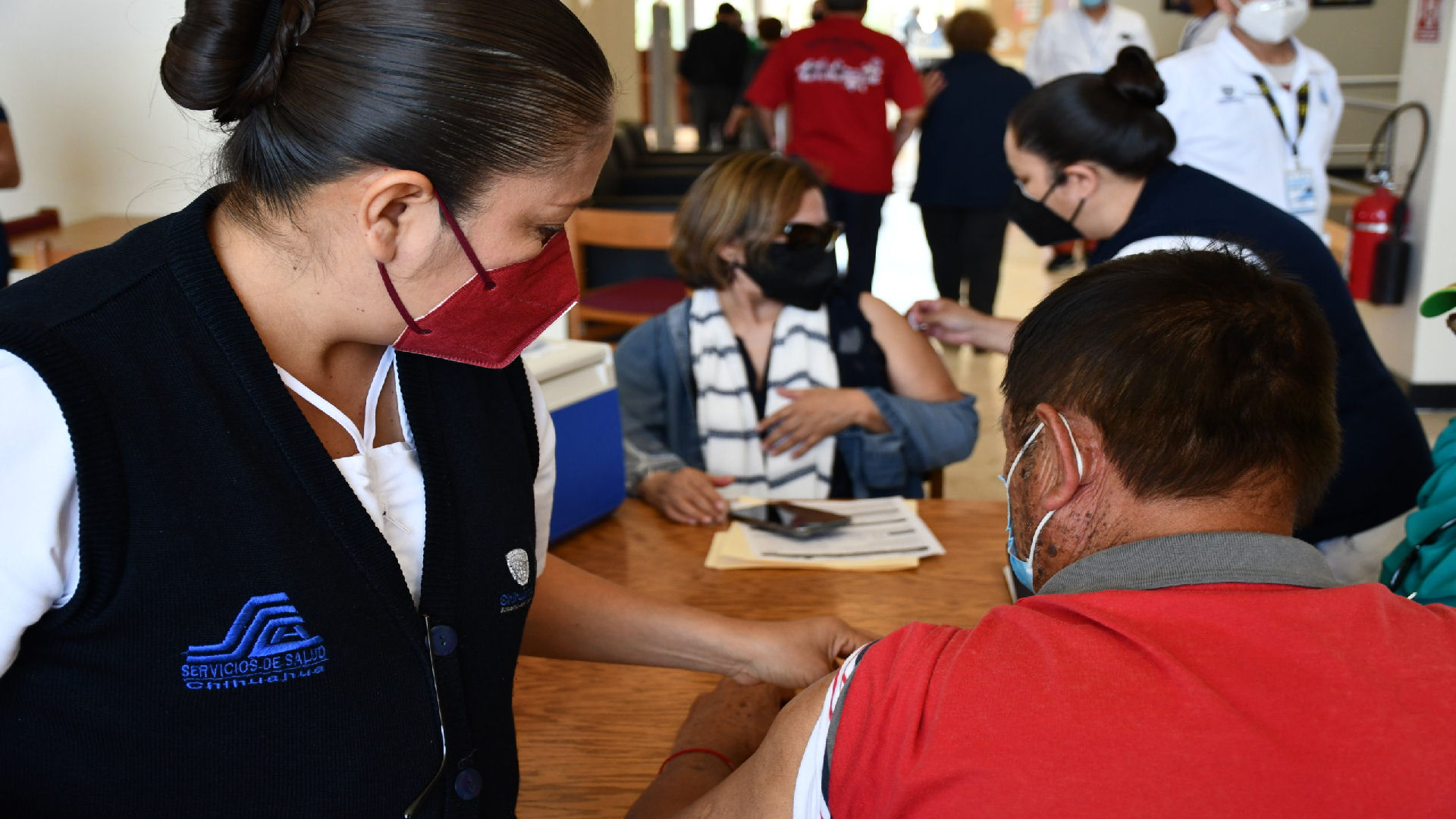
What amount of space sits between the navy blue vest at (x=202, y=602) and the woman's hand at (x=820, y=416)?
4.64 feet

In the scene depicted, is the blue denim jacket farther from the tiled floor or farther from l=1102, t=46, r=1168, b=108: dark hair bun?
l=1102, t=46, r=1168, b=108: dark hair bun

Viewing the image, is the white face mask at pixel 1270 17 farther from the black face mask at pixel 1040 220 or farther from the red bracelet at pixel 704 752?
the red bracelet at pixel 704 752

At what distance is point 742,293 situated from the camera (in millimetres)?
2482

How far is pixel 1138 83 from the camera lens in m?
2.25

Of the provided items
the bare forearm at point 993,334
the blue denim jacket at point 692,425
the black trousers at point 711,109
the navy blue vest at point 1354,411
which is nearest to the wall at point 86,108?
the blue denim jacket at point 692,425

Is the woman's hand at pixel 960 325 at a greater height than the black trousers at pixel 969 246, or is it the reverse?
the woman's hand at pixel 960 325

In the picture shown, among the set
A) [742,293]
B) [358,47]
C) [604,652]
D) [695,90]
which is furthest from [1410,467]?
[695,90]

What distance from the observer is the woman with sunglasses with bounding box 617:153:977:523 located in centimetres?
237

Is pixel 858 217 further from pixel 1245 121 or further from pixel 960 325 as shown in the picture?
pixel 960 325

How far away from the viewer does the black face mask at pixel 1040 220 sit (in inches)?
96.3

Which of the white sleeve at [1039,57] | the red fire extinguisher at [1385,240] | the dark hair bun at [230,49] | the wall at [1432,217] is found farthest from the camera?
the white sleeve at [1039,57]

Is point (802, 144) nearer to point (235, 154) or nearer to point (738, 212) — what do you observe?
point (738, 212)

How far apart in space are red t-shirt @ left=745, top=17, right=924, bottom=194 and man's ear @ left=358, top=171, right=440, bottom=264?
393cm

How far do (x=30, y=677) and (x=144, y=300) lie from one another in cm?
28
